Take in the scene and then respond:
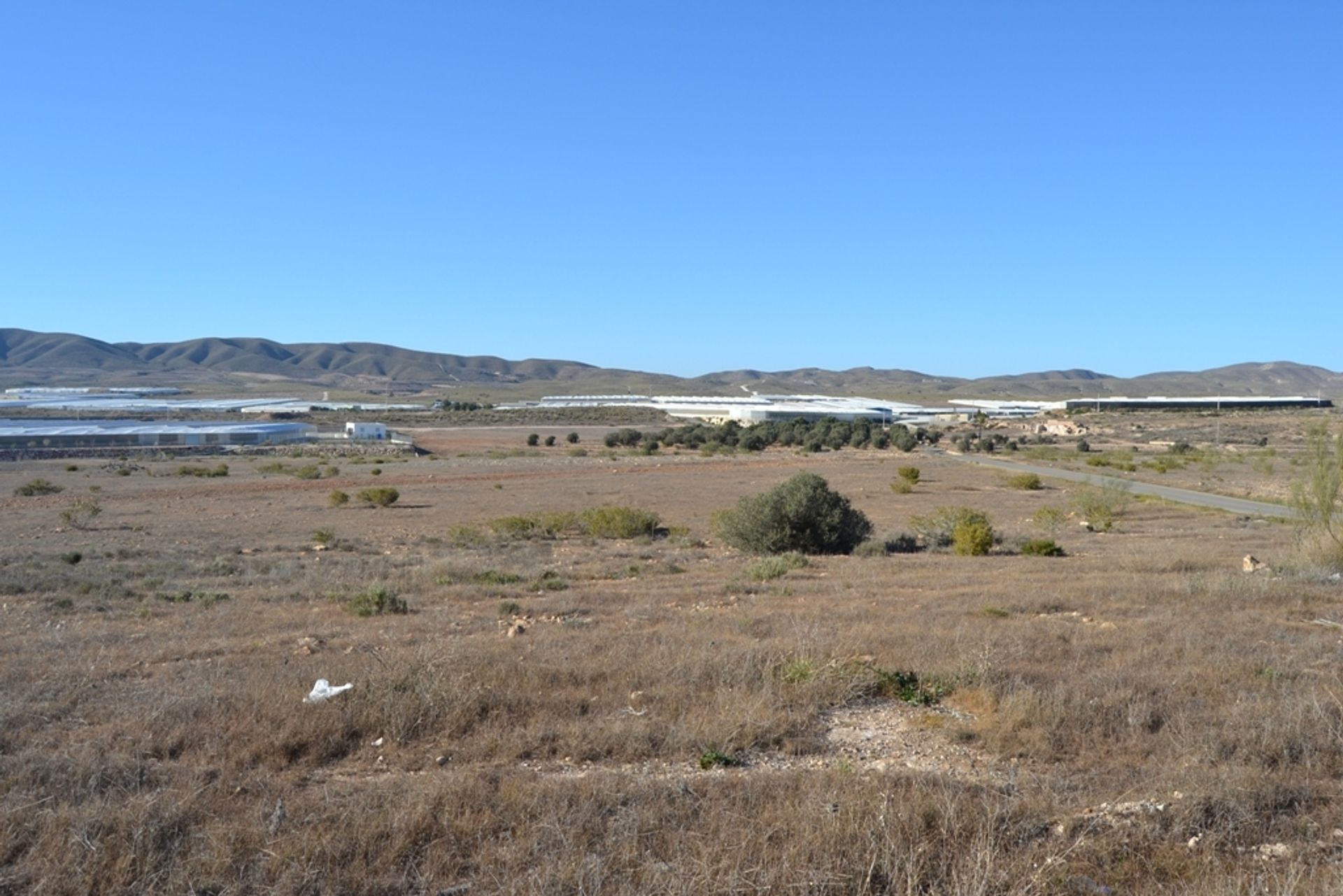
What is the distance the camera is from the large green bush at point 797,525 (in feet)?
79.7

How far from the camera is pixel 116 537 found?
30594 mm

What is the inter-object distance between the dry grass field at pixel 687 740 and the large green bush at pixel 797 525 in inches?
314

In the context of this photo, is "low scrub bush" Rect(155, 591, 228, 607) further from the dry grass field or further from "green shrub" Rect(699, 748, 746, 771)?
"green shrub" Rect(699, 748, 746, 771)

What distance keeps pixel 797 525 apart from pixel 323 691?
17.4 meters

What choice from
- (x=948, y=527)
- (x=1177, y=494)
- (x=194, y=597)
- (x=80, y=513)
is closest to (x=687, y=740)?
(x=194, y=597)

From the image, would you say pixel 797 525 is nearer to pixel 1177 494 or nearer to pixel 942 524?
pixel 942 524

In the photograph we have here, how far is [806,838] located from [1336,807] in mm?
3027

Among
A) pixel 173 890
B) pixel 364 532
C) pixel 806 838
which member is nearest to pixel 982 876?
pixel 806 838

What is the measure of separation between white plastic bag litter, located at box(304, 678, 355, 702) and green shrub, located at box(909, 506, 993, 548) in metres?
19.5

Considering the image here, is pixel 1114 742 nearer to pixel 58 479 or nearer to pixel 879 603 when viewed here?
pixel 879 603

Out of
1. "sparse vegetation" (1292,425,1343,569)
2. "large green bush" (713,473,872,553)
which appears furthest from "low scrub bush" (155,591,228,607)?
"sparse vegetation" (1292,425,1343,569)

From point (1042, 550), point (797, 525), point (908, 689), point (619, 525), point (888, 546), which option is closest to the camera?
point (908, 689)

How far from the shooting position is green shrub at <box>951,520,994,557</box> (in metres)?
23.6

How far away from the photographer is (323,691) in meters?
7.91
